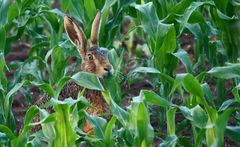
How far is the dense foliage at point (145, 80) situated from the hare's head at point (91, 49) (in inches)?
5.5

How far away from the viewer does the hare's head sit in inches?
269

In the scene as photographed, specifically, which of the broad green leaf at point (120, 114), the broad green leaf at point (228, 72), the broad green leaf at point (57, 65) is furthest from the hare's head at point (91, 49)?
the broad green leaf at point (228, 72)

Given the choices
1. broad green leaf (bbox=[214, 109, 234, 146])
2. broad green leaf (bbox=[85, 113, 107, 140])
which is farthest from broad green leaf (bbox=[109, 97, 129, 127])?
broad green leaf (bbox=[214, 109, 234, 146])

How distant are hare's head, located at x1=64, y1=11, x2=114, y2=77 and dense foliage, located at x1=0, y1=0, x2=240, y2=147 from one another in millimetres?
141

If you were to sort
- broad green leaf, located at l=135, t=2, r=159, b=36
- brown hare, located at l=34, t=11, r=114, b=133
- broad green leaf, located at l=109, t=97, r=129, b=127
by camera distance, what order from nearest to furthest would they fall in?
broad green leaf, located at l=109, t=97, r=129, b=127 → broad green leaf, located at l=135, t=2, r=159, b=36 → brown hare, located at l=34, t=11, r=114, b=133

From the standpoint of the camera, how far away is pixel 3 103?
7.09m

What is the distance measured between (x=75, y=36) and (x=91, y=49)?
243 millimetres

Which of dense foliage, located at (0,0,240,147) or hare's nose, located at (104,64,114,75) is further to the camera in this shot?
hare's nose, located at (104,64,114,75)

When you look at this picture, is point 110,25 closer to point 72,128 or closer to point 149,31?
point 149,31

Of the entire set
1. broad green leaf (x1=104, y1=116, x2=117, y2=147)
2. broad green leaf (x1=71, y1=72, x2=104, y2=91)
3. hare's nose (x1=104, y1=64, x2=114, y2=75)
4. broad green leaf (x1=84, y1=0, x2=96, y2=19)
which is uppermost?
broad green leaf (x1=84, y1=0, x2=96, y2=19)

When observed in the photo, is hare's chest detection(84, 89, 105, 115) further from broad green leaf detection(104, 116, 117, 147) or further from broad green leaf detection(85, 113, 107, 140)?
broad green leaf detection(104, 116, 117, 147)

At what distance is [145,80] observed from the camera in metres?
8.75

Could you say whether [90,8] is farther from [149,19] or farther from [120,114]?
[120,114]

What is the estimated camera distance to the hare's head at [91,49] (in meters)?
6.83
